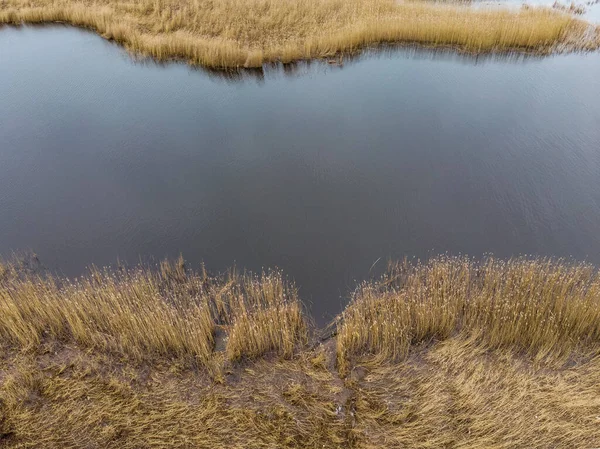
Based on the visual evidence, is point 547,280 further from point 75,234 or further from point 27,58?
point 27,58

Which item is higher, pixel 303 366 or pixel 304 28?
pixel 304 28

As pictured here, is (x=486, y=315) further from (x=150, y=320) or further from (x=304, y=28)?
(x=304, y=28)

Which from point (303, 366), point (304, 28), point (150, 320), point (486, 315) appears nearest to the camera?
point (303, 366)

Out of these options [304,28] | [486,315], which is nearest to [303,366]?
[486,315]

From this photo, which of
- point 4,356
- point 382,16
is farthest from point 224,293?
point 382,16

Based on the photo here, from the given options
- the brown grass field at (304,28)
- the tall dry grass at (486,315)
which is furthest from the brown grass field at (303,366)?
the brown grass field at (304,28)
